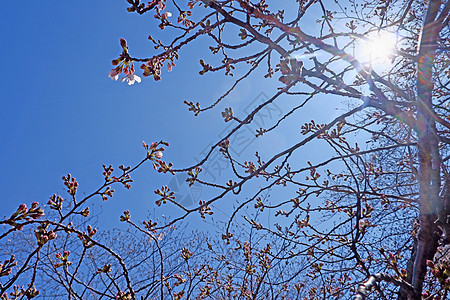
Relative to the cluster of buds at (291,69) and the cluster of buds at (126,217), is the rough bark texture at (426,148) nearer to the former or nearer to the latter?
the cluster of buds at (291,69)

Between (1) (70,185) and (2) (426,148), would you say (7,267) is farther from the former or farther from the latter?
(2) (426,148)

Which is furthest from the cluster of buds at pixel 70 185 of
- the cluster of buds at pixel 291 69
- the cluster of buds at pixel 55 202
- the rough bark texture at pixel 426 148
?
the rough bark texture at pixel 426 148

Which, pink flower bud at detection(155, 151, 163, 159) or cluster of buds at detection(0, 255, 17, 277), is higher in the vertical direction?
pink flower bud at detection(155, 151, 163, 159)

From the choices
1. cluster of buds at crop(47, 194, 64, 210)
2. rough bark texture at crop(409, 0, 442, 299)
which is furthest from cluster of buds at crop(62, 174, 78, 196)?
rough bark texture at crop(409, 0, 442, 299)

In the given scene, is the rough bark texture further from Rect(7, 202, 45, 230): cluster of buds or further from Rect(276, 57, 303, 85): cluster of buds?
Rect(7, 202, 45, 230): cluster of buds

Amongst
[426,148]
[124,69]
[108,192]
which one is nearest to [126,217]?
[108,192]

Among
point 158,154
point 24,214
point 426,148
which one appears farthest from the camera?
point 158,154

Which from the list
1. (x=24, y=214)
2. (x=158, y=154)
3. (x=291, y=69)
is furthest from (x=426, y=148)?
(x=24, y=214)

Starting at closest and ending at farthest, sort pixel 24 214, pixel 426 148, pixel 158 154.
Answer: pixel 24 214 < pixel 426 148 < pixel 158 154

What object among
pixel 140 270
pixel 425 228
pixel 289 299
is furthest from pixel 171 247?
pixel 425 228

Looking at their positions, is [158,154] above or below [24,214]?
above

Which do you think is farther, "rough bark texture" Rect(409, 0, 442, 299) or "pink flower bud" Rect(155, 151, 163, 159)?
"pink flower bud" Rect(155, 151, 163, 159)

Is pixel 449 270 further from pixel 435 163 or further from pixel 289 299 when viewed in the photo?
pixel 289 299

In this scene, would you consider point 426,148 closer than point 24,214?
No
